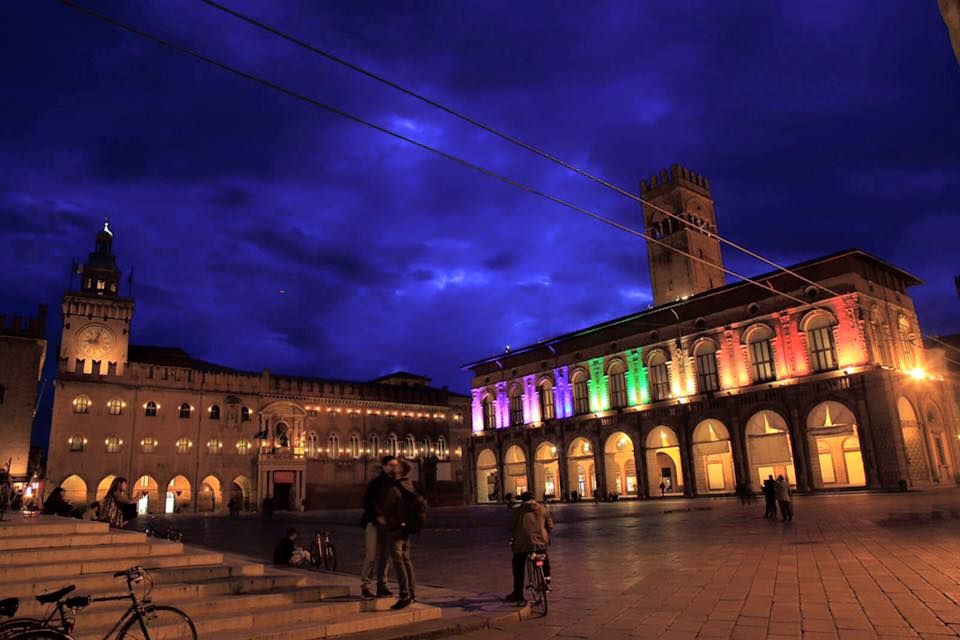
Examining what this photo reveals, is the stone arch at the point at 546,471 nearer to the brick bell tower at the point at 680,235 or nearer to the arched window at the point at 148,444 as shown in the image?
the brick bell tower at the point at 680,235

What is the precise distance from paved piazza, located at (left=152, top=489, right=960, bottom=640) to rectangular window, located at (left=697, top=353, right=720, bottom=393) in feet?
71.8

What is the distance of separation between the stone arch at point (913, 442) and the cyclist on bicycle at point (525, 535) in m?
30.4

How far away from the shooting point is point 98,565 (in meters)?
8.45

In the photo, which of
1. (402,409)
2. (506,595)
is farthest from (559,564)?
(402,409)

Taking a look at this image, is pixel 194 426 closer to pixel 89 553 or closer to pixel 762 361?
pixel 762 361

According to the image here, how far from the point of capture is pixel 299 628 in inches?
264

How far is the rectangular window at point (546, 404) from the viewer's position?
50.8 meters

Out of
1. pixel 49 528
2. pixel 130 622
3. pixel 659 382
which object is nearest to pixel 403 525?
pixel 130 622

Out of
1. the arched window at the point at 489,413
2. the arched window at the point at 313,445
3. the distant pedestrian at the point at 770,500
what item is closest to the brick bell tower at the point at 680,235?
the arched window at the point at 489,413

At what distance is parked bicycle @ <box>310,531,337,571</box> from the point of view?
11852 millimetres

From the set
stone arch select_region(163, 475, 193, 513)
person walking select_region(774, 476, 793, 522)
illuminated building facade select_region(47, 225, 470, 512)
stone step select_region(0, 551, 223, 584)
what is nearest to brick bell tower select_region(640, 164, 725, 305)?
illuminated building facade select_region(47, 225, 470, 512)

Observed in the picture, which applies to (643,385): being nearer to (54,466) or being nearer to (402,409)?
(402,409)

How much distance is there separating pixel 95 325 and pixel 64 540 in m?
48.1

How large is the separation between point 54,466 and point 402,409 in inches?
1172
